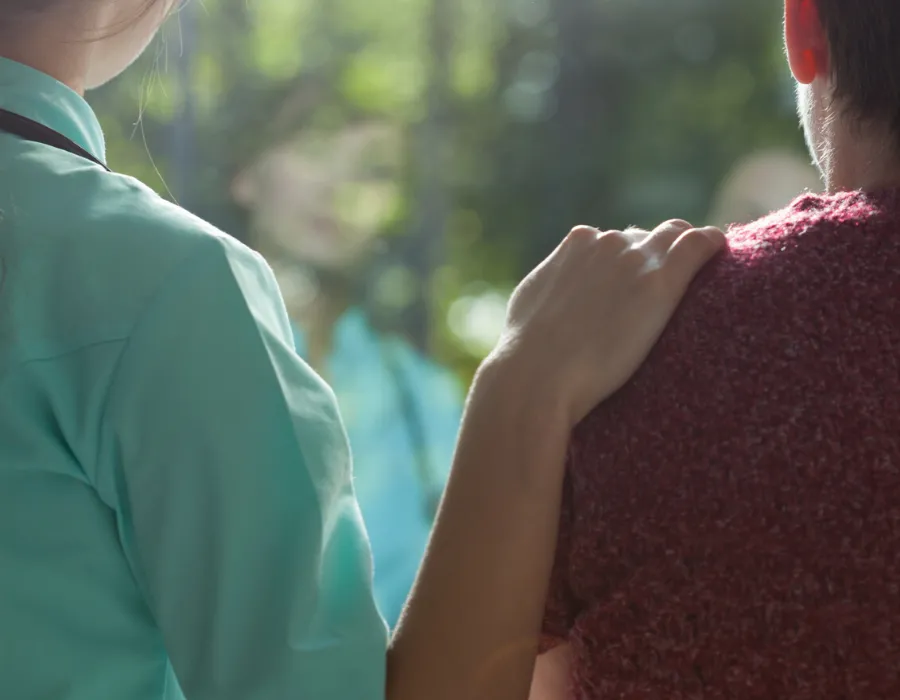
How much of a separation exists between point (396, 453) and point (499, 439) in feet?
3.68

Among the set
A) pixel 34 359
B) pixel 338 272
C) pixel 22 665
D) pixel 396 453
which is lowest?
pixel 396 453

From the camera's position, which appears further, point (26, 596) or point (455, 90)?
point (455, 90)

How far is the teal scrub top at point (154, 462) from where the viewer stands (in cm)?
45

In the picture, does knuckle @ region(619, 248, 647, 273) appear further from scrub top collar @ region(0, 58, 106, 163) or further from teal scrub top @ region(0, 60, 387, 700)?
scrub top collar @ region(0, 58, 106, 163)

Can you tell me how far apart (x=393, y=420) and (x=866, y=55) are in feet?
3.89

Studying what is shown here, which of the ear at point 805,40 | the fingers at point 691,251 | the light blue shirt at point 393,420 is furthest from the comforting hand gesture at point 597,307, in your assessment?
the light blue shirt at point 393,420

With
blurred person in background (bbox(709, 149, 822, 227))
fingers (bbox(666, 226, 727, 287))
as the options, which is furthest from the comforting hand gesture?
blurred person in background (bbox(709, 149, 822, 227))

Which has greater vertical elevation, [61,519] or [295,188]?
[61,519]

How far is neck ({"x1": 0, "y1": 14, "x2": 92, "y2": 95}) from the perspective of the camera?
53 cm

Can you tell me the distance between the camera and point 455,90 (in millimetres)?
1716

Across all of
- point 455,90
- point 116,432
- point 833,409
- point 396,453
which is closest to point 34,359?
point 116,432

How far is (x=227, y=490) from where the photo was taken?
A: 45cm

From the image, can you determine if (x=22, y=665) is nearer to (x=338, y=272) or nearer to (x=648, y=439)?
(x=648, y=439)

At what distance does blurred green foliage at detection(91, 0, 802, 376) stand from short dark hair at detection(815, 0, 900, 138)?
1.16 m
